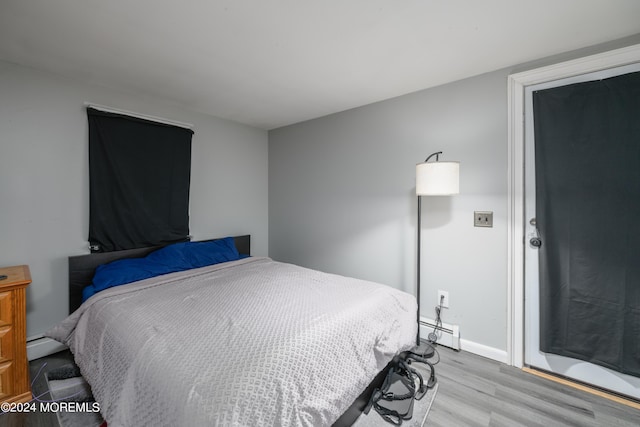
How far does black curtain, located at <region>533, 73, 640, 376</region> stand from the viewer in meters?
1.67

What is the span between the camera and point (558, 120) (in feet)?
6.21

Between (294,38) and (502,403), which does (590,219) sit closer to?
(502,403)

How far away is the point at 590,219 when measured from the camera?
5.89ft

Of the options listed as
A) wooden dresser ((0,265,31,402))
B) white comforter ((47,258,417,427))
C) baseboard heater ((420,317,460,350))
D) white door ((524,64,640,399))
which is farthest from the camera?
baseboard heater ((420,317,460,350))

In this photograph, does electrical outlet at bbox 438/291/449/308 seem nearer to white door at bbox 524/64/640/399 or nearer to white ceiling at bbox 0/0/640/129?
white door at bbox 524/64/640/399

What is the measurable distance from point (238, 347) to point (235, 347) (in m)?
0.01

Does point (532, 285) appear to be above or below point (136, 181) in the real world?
below

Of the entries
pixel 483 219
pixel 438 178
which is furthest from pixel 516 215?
pixel 438 178

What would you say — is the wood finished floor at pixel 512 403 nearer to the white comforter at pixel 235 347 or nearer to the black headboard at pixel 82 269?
the white comforter at pixel 235 347

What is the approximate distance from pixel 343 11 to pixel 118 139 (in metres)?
2.27

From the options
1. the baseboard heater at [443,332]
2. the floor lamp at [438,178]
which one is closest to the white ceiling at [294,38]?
the floor lamp at [438,178]

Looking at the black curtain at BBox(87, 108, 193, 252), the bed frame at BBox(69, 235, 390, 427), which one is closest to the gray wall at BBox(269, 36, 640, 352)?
the bed frame at BBox(69, 235, 390, 427)

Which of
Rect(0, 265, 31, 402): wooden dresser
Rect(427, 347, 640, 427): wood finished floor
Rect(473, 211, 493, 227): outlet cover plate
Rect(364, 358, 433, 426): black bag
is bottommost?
Rect(427, 347, 640, 427): wood finished floor

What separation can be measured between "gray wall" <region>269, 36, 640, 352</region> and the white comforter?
26.2 inches
